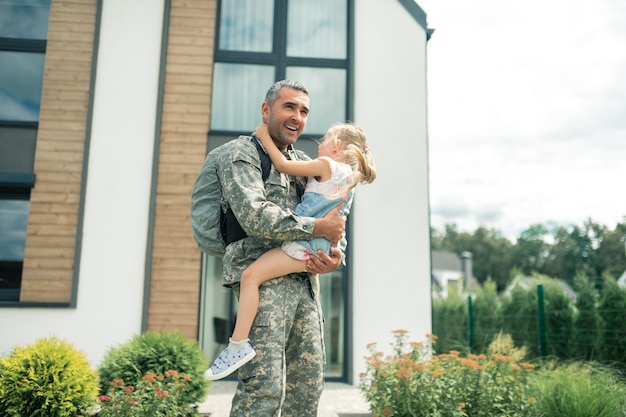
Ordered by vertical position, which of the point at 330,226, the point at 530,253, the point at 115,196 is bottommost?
the point at 330,226

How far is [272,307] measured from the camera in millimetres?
2117

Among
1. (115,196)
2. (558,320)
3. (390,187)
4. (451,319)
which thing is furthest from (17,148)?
(451,319)

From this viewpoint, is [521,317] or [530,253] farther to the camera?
[530,253]

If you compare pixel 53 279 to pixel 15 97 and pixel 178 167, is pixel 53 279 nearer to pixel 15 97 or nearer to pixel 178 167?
pixel 178 167

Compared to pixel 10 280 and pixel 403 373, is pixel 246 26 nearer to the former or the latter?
pixel 10 280

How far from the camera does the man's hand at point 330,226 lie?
2.14 m

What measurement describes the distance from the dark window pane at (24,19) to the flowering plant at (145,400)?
20.1 ft

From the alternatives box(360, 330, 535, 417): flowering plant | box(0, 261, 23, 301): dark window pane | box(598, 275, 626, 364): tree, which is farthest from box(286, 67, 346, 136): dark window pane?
box(598, 275, 626, 364): tree

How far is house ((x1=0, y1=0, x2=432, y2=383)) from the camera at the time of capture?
7270 mm

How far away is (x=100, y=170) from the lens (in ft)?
24.7

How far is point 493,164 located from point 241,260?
93637mm

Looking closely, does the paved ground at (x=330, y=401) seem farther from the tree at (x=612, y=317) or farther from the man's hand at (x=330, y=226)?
the tree at (x=612, y=317)

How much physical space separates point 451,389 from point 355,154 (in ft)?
8.63

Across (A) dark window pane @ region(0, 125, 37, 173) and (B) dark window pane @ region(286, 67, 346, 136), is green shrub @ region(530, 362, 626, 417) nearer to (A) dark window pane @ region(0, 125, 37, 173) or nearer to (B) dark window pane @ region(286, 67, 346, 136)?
(B) dark window pane @ region(286, 67, 346, 136)
